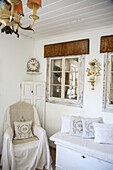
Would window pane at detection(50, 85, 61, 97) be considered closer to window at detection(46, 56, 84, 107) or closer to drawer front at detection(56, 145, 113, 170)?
window at detection(46, 56, 84, 107)

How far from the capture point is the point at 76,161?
2.34 m

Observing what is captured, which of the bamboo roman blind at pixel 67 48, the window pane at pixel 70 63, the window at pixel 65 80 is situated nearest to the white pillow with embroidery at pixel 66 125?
the window at pixel 65 80

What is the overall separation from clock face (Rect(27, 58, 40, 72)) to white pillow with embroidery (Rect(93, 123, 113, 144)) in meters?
2.00

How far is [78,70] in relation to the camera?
303 centimetres

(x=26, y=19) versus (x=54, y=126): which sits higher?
(x=26, y=19)

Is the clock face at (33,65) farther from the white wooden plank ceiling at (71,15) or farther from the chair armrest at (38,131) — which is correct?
the chair armrest at (38,131)

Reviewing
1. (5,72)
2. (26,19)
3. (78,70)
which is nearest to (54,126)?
(78,70)

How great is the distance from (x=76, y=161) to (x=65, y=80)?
1661mm

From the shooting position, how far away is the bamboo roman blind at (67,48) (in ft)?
9.43

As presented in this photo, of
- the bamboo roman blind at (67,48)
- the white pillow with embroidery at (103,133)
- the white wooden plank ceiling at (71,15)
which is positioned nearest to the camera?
the white wooden plank ceiling at (71,15)

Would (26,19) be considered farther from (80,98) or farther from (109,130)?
(109,130)

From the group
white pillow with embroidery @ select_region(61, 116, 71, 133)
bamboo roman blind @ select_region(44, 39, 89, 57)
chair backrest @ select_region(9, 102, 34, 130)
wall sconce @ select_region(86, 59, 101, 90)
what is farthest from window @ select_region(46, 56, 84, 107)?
chair backrest @ select_region(9, 102, 34, 130)

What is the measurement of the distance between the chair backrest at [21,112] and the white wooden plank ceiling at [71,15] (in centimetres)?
166

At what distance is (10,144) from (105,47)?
243cm
